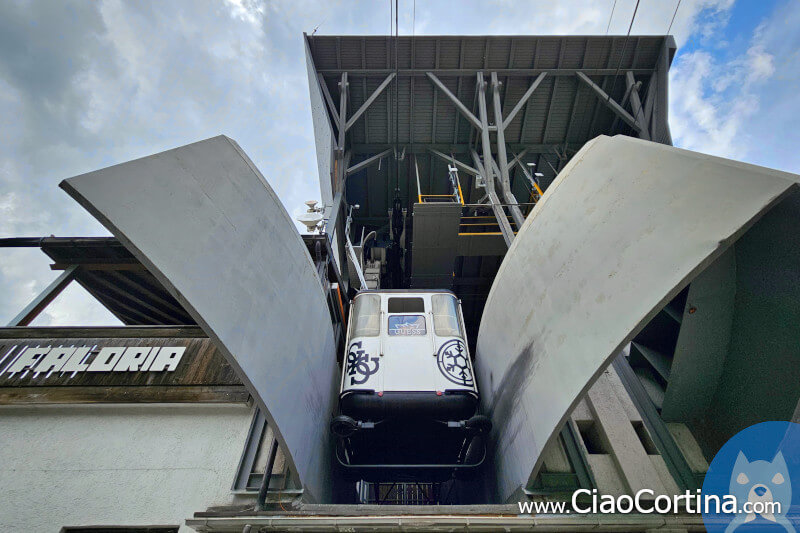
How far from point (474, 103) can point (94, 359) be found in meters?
17.0

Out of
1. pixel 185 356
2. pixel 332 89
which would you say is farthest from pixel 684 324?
pixel 332 89

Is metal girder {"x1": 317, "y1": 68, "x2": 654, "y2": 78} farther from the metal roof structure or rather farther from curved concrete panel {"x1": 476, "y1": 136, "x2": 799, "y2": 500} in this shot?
curved concrete panel {"x1": 476, "y1": 136, "x2": 799, "y2": 500}

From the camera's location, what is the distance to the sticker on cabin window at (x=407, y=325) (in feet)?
23.7

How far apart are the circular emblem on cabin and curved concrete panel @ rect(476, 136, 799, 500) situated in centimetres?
69

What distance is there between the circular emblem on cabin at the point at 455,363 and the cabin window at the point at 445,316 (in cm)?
31

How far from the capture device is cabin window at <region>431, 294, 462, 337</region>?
7297mm

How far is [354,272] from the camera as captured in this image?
12.4m

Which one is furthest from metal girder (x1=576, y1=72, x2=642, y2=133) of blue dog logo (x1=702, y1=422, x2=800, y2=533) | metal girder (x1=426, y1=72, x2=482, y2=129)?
blue dog logo (x1=702, y1=422, x2=800, y2=533)

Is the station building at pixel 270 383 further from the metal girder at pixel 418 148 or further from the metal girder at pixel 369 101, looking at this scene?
the metal girder at pixel 418 148

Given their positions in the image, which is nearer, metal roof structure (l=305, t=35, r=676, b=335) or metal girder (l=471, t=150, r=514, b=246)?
metal girder (l=471, t=150, r=514, b=246)

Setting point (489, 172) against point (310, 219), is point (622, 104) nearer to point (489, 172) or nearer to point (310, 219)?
point (489, 172)

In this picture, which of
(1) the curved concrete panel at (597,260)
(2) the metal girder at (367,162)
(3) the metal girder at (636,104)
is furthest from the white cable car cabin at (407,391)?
(3) the metal girder at (636,104)

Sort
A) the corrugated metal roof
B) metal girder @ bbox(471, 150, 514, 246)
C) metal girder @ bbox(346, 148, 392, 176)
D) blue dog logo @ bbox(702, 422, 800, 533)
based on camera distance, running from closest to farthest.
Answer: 1. blue dog logo @ bbox(702, 422, 800, 533)
2. metal girder @ bbox(471, 150, 514, 246)
3. the corrugated metal roof
4. metal girder @ bbox(346, 148, 392, 176)

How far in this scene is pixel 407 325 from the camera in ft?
24.2
